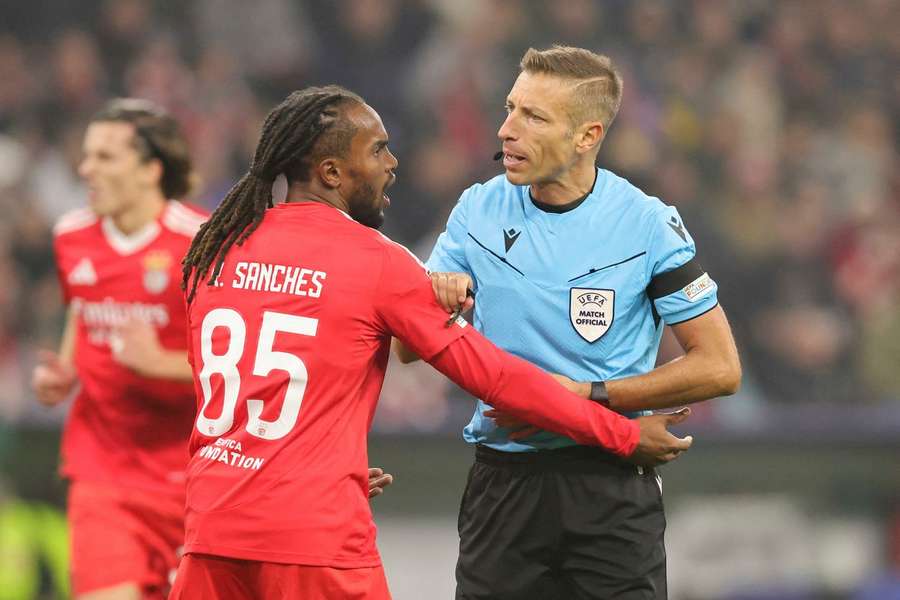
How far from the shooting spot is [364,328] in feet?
12.0

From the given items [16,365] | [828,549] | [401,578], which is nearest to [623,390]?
[401,578]

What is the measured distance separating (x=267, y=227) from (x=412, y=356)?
695 mm

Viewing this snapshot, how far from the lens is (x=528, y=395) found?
378 centimetres

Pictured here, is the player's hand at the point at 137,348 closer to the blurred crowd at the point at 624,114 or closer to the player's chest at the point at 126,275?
the player's chest at the point at 126,275

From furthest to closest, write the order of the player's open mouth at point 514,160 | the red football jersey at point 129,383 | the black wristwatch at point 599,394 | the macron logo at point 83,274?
the macron logo at point 83,274 < the red football jersey at point 129,383 < the player's open mouth at point 514,160 < the black wristwatch at point 599,394

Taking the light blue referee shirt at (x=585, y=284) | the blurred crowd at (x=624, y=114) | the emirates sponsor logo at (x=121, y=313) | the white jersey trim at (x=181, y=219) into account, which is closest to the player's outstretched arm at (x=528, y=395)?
the light blue referee shirt at (x=585, y=284)

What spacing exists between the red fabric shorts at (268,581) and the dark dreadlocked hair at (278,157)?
76 cm

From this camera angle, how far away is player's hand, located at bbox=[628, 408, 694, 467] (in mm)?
3957

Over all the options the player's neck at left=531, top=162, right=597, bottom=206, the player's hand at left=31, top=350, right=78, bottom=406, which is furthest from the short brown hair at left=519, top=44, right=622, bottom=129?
the player's hand at left=31, top=350, right=78, bottom=406

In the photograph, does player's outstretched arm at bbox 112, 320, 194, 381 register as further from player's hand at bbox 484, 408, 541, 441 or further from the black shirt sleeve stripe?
the black shirt sleeve stripe

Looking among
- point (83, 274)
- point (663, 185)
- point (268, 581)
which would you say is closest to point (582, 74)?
point (268, 581)

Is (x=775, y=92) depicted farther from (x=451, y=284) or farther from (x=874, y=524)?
(x=451, y=284)

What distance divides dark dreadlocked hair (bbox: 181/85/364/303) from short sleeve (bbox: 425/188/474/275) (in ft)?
1.97

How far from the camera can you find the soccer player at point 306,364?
3559mm
